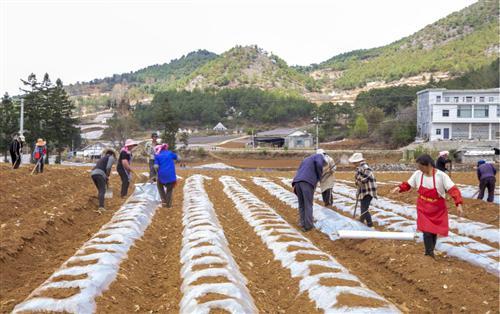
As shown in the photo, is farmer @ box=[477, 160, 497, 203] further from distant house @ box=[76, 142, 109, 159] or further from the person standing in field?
distant house @ box=[76, 142, 109, 159]

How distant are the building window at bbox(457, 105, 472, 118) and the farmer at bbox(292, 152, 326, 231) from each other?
171 feet

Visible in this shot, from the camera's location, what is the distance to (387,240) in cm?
895

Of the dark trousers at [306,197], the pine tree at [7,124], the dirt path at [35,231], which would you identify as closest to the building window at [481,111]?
the pine tree at [7,124]

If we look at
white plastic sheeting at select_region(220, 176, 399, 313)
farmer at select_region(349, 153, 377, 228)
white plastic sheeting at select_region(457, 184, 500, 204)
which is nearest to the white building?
white plastic sheeting at select_region(457, 184, 500, 204)

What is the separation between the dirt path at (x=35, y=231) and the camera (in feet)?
22.1

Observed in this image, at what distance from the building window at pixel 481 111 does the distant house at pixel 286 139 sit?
67.9 ft

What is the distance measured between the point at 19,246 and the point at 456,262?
7029 mm

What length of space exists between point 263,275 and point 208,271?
1.21 meters

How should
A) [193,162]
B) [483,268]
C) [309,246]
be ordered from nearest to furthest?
[483,268]
[309,246]
[193,162]

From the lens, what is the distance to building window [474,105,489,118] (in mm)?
57031

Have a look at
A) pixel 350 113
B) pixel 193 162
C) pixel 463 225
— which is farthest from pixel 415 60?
pixel 463 225

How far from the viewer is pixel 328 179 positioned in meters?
13.2

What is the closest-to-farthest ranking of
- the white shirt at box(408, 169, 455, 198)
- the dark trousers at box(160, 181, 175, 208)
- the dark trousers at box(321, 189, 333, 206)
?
the white shirt at box(408, 169, 455, 198), the dark trousers at box(160, 181, 175, 208), the dark trousers at box(321, 189, 333, 206)

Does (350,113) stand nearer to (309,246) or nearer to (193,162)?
(193,162)
